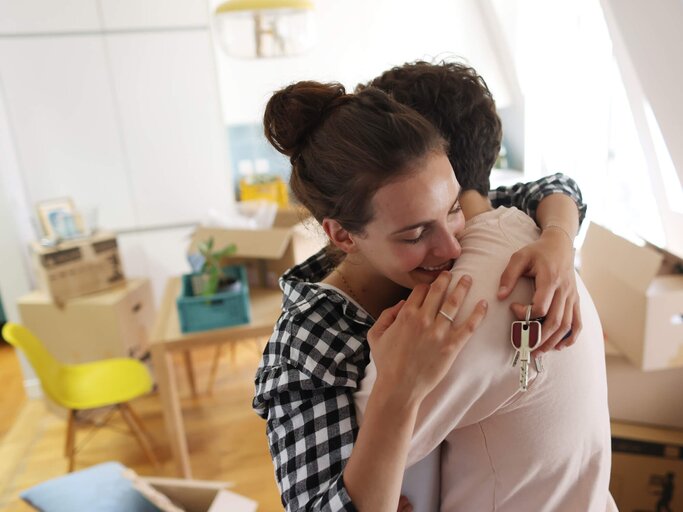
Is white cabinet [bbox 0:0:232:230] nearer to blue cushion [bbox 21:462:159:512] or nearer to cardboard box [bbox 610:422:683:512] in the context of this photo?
blue cushion [bbox 21:462:159:512]

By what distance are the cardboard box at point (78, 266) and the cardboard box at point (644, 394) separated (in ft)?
8.63

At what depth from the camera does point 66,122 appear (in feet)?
11.3

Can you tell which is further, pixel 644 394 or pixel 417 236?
pixel 644 394

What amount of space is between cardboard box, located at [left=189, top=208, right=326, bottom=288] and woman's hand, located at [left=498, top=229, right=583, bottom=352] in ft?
5.20

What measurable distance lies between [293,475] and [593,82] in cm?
282

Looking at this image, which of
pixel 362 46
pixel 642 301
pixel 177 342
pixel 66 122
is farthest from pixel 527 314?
pixel 362 46

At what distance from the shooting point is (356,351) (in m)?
0.83

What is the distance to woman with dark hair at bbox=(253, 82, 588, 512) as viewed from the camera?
696 millimetres

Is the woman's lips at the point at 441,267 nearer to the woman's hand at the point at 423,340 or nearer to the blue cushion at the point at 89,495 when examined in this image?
the woman's hand at the point at 423,340

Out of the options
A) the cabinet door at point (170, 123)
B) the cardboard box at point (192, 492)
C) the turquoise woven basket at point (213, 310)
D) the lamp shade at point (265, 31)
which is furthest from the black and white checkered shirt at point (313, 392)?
the cabinet door at point (170, 123)

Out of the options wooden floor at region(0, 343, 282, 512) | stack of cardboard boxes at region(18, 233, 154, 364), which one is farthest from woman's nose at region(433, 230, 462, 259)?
stack of cardboard boxes at region(18, 233, 154, 364)

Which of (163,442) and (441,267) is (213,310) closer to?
(163,442)

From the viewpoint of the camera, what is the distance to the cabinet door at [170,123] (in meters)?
3.40

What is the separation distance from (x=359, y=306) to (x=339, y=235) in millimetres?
135
